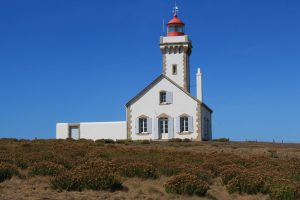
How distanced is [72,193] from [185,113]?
95.3 feet

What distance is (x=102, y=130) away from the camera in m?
44.3

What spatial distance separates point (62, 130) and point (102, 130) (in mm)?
4179

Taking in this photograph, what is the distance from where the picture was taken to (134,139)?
1671 inches

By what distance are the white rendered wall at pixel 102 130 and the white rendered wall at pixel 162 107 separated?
52.9 inches

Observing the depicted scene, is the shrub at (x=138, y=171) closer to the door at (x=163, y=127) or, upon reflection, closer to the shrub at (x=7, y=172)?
the shrub at (x=7, y=172)

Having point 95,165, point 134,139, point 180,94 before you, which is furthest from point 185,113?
point 95,165

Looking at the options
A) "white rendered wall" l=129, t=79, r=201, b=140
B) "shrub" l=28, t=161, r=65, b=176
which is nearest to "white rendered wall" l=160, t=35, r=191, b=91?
"white rendered wall" l=129, t=79, r=201, b=140

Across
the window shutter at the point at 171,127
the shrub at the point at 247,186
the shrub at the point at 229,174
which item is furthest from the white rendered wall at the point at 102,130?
the shrub at the point at 247,186

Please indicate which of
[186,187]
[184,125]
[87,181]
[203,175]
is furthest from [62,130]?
[186,187]

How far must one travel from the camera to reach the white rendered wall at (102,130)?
43659 mm

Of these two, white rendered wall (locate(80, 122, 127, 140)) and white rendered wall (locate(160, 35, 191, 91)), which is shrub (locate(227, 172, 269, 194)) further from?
white rendered wall (locate(160, 35, 191, 91))

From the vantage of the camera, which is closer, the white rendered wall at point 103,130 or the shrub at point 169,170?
the shrub at point 169,170

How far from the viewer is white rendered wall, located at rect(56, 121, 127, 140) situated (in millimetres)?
43659

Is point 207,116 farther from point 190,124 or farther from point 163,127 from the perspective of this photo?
point 163,127
